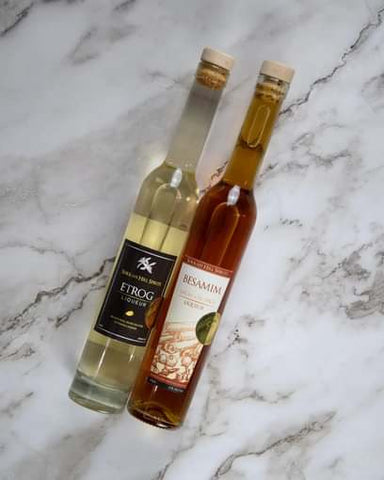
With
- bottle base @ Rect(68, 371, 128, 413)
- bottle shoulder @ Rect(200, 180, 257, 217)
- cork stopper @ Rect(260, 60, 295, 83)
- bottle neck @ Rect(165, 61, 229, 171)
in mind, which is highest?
cork stopper @ Rect(260, 60, 295, 83)

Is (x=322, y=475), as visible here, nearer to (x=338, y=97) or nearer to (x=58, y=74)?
(x=338, y=97)

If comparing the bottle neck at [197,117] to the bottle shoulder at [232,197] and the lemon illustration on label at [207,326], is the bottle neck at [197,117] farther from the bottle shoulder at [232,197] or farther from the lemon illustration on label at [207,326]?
the lemon illustration on label at [207,326]

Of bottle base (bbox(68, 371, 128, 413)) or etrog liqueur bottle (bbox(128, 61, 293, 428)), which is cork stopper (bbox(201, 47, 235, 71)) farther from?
bottle base (bbox(68, 371, 128, 413))

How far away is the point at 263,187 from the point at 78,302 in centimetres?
31

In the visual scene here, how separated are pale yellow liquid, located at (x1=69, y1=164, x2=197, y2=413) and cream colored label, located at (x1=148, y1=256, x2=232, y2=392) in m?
0.03

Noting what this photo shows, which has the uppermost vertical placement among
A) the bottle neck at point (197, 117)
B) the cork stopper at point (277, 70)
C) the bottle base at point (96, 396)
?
the cork stopper at point (277, 70)

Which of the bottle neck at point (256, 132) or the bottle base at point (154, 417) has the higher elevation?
the bottle neck at point (256, 132)

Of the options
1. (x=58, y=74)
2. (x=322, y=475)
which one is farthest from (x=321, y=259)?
(x=58, y=74)

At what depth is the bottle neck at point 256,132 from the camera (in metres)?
1.04

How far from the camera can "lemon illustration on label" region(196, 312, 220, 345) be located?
3.54 ft

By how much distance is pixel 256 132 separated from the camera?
41.5 inches

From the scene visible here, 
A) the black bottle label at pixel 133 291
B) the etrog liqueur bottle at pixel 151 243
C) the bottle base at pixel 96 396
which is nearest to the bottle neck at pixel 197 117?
the etrog liqueur bottle at pixel 151 243

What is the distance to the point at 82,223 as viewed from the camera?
115 centimetres

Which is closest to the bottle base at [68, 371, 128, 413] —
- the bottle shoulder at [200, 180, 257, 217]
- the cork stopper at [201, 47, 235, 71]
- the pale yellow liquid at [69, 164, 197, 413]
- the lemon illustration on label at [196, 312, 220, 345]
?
the pale yellow liquid at [69, 164, 197, 413]
